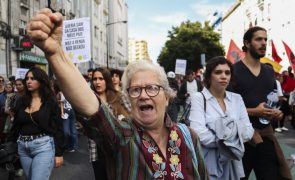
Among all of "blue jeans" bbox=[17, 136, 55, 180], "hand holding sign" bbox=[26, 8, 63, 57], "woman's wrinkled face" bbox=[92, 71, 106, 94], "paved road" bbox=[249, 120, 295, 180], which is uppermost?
"hand holding sign" bbox=[26, 8, 63, 57]

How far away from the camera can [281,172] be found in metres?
3.85

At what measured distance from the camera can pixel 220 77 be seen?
3605 mm

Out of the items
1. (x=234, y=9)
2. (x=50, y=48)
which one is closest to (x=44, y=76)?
(x=50, y=48)

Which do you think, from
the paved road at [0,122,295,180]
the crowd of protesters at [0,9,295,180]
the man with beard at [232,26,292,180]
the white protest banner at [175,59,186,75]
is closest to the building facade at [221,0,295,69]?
the white protest banner at [175,59,186,75]

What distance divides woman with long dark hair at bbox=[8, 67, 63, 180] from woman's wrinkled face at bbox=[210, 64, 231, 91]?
6.03 ft

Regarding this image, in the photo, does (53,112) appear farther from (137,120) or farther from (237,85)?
(137,120)

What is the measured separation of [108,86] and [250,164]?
1971mm

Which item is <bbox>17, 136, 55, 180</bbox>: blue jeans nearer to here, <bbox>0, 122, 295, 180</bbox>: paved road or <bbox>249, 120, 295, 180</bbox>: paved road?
<bbox>0, 122, 295, 180</bbox>: paved road

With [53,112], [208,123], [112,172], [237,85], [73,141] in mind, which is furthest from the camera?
[73,141]

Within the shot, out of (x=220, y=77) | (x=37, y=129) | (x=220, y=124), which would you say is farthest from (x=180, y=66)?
(x=220, y=124)

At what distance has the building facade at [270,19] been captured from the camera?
34844 mm

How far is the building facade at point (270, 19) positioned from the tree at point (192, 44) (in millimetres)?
4709

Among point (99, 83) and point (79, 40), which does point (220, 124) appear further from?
point (79, 40)

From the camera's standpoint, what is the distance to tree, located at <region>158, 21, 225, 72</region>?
5831cm
